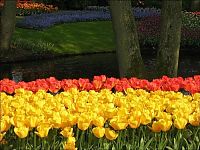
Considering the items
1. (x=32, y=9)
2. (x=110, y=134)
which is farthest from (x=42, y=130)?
(x=32, y=9)

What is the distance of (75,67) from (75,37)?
6395 mm

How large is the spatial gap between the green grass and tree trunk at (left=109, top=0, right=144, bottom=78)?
11.5 metres

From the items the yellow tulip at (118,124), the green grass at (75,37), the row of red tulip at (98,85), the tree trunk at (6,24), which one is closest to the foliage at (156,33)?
the green grass at (75,37)

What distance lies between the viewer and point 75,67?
19.6 meters

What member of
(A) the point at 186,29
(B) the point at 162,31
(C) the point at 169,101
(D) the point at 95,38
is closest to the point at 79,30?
(D) the point at 95,38

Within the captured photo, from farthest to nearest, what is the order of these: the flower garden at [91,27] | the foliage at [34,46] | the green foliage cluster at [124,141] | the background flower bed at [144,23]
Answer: the background flower bed at [144,23] → the flower garden at [91,27] → the foliage at [34,46] → the green foliage cluster at [124,141]

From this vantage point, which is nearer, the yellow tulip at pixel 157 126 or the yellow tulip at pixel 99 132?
the yellow tulip at pixel 99 132

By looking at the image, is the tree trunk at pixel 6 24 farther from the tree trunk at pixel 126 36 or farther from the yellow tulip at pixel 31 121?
the yellow tulip at pixel 31 121

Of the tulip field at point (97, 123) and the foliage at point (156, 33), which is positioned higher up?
the tulip field at point (97, 123)

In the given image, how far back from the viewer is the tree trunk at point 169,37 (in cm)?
1166

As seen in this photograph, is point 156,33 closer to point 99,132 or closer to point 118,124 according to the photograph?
point 118,124

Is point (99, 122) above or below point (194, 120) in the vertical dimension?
above

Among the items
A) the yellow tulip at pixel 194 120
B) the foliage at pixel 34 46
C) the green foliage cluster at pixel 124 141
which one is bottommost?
the foliage at pixel 34 46

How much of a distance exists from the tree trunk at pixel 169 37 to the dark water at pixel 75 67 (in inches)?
208
